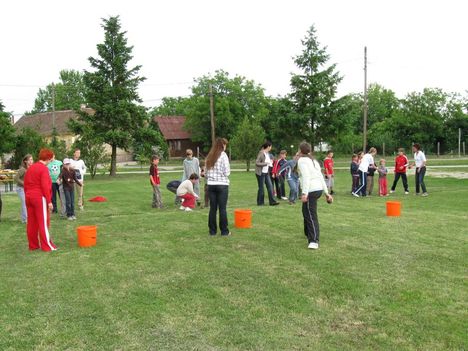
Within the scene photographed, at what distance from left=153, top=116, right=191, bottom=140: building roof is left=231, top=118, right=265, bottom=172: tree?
3359 centimetres

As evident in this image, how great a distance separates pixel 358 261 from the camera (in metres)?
7.27

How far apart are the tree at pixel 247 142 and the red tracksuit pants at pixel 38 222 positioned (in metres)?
30.5

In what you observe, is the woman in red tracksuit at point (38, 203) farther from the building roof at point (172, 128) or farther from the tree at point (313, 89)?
the building roof at point (172, 128)

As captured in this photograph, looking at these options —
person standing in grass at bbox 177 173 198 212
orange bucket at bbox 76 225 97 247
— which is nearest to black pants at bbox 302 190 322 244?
orange bucket at bbox 76 225 97 247

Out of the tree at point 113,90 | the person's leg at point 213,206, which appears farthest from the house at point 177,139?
the person's leg at point 213,206

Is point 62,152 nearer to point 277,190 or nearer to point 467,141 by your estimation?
point 277,190

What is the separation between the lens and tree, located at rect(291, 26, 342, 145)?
132 ft

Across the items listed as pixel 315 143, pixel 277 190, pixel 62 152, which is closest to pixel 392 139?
pixel 315 143

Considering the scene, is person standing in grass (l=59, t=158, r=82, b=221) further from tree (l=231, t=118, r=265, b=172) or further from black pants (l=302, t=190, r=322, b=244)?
tree (l=231, t=118, r=265, b=172)

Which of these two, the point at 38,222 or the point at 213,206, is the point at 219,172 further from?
the point at 38,222

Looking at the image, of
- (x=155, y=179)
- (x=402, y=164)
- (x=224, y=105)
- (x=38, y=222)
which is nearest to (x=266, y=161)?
(x=155, y=179)

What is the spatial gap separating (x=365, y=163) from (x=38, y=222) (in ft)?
40.3

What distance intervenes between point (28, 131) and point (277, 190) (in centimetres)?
2126

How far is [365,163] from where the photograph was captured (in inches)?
703
